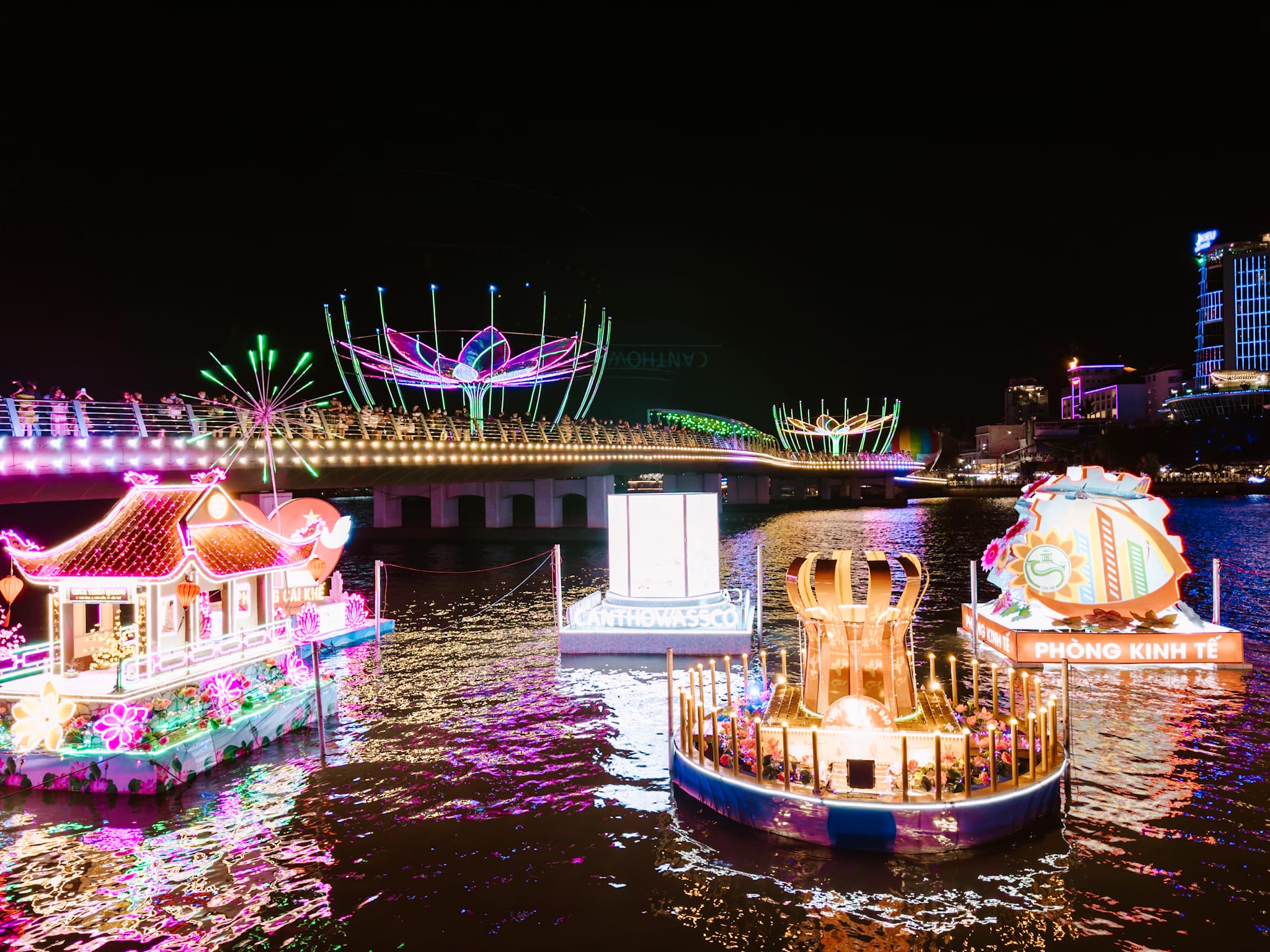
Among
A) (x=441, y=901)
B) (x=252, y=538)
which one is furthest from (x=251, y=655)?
(x=441, y=901)

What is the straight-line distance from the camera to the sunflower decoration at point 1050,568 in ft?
66.8

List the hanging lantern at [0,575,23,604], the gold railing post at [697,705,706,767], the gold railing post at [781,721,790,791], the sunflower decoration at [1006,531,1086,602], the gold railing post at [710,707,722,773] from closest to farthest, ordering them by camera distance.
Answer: the gold railing post at [781,721,790,791], the gold railing post at [710,707,722,773], the gold railing post at [697,705,706,767], the hanging lantern at [0,575,23,604], the sunflower decoration at [1006,531,1086,602]

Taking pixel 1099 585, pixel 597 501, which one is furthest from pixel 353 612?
pixel 597 501

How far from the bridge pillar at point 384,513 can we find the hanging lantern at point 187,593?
4954 cm

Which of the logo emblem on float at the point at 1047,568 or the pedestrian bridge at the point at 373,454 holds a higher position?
the pedestrian bridge at the point at 373,454

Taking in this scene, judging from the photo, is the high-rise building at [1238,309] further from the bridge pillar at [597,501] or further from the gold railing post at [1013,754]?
the gold railing post at [1013,754]

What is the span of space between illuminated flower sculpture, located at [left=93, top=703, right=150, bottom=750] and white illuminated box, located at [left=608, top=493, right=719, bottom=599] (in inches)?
471

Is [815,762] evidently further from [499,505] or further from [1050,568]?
[499,505]

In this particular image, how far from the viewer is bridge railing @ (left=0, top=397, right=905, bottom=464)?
25391 millimetres

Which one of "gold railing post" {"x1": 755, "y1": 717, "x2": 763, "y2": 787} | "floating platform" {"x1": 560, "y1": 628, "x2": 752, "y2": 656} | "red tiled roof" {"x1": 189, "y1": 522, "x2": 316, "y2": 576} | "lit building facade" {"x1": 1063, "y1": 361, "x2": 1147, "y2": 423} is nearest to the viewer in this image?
"gold railing post" {"x1": 755, "y1": 717, "x2": 763, "y2": 787}

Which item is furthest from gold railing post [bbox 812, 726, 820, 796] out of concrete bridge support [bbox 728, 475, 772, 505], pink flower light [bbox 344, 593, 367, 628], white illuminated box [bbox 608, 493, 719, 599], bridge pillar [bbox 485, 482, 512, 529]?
concrete bridge support [bbox 728, 475, 772, 505]

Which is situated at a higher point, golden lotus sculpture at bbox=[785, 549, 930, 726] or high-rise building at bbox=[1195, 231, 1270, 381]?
high-rise building at bbox=[1195, 231, 1270, 381]

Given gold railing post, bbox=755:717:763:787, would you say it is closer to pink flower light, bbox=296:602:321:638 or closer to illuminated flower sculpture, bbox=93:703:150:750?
illuminated flower sculpture, bbox=93:703:150:750

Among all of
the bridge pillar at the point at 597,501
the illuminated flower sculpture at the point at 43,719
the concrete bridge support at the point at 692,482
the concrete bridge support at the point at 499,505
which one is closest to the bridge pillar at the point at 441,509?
the concrete bridge support at the point at 499,505
